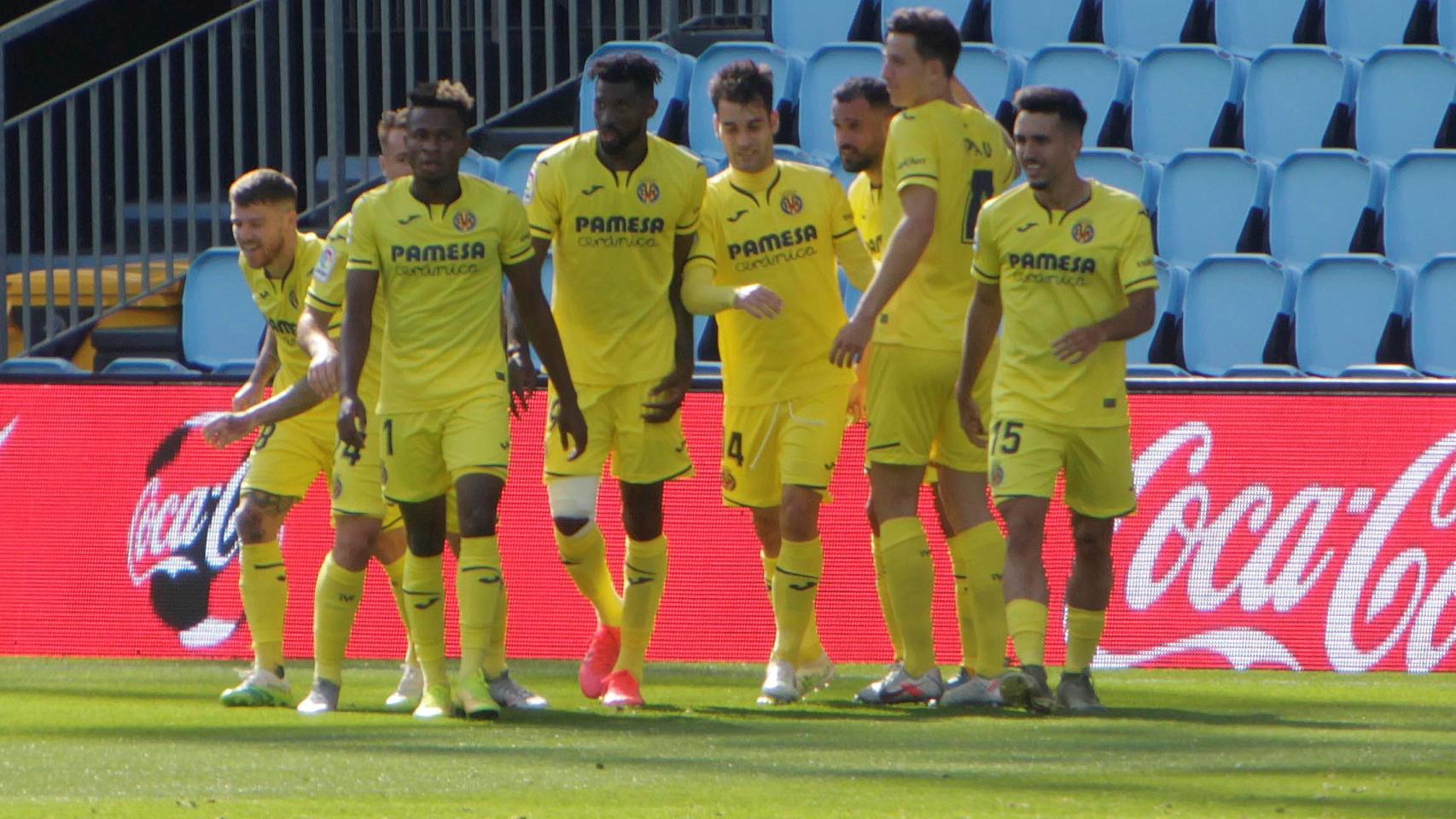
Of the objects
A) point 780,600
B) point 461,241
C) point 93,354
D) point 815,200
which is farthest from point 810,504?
point 93,354

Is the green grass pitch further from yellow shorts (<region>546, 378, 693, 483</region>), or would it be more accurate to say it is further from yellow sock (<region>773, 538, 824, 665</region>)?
yellow shorts (<region>546, 378, 693, 483</region>)

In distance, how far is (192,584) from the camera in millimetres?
9023

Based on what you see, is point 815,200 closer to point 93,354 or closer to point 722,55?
point 722,55

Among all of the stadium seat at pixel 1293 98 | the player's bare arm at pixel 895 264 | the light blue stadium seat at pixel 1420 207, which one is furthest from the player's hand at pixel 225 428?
the stadium seat at pixel 1293 98

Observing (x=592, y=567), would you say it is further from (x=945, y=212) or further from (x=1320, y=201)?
(x=1320, y=201)

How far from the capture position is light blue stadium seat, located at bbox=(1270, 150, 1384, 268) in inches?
431

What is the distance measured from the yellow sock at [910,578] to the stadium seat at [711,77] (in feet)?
15.8

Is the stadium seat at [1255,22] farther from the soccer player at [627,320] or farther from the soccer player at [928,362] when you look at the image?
the soccer player at [627,320]

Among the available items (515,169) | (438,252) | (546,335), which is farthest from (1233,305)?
(438,252)

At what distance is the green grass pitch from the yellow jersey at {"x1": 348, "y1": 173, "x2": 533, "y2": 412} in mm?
1022

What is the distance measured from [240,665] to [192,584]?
0.46 m

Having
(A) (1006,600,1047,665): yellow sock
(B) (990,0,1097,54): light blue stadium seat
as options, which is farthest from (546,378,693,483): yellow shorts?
(B) (990,0,1097,54): light blue stadium seat

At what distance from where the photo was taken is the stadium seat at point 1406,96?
37.8 feet

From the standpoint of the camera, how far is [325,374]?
6598mm
